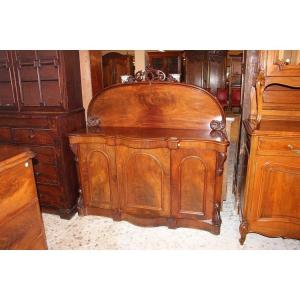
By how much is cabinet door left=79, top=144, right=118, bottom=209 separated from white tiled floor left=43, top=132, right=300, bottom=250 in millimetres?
213

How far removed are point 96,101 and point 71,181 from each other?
0.88 metres

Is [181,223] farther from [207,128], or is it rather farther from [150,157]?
[207,128]

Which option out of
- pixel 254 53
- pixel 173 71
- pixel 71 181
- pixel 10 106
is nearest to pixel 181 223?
pixel 71 181

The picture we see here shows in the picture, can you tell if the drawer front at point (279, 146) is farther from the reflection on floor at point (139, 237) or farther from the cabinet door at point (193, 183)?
the reflection on floor at point (139, 237)

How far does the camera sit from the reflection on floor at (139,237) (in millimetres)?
2234

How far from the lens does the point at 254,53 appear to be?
237cm

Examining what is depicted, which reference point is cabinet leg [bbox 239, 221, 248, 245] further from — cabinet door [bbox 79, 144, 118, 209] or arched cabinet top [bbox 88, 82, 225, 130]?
cabinet door [bbox 79, 144, 118, 209]

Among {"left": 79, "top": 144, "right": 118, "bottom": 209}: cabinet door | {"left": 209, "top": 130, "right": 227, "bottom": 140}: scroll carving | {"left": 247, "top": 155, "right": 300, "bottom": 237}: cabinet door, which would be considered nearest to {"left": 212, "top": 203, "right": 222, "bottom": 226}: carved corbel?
{"left": 247, "top": 155, "right": 300, "bottom": 237}: cabinet door

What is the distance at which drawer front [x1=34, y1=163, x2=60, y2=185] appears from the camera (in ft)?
8.62

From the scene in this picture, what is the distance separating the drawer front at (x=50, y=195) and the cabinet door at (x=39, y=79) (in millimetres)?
815

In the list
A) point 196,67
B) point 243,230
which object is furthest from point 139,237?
point 196,67

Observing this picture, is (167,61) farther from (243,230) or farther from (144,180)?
(243,230)

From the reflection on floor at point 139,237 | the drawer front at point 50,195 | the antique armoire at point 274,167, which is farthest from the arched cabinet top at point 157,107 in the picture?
the reflection on floor at point 139,237
